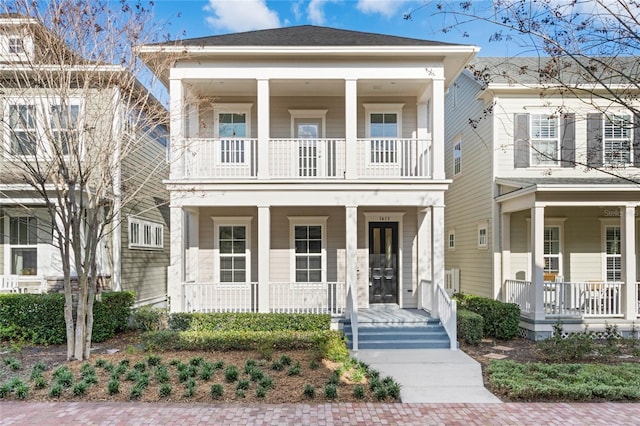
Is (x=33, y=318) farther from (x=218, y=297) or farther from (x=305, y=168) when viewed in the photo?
(x=305, y=168)

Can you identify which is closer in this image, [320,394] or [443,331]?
[320,394]

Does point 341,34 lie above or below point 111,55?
above

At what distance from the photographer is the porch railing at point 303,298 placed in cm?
1007

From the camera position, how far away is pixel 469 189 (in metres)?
14.1

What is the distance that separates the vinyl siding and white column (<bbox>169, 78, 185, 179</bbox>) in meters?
7.91

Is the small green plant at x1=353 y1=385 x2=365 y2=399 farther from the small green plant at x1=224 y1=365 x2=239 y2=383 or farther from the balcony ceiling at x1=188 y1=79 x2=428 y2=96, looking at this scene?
the balcony ceiling at x1=188 y1=79 x2=428 y2=96

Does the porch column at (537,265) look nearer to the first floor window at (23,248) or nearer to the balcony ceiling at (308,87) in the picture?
the balcony ceiling at (308,87)

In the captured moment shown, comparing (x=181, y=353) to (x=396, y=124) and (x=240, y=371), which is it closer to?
(x=240, y=371)

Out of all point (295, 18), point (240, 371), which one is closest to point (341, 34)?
point (295, 18)

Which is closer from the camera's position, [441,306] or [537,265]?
[441,306]

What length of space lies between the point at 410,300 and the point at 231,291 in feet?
15.6

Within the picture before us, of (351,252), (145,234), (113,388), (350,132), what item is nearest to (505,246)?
(351,252)

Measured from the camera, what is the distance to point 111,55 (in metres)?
8.31

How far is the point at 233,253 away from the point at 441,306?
18.2 feet
